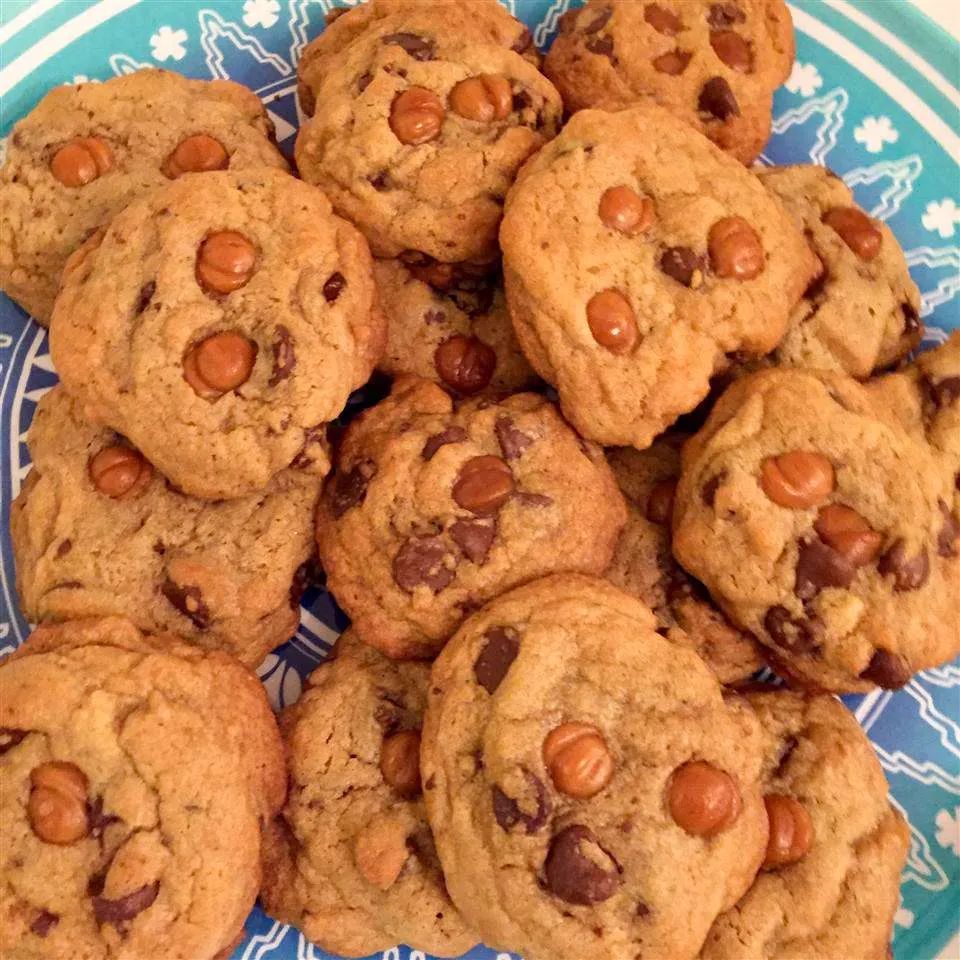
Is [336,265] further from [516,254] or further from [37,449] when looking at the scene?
[37,449]

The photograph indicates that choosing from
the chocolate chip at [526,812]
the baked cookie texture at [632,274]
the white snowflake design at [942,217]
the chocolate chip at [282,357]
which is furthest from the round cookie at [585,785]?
the white snowflake design at [942,217]

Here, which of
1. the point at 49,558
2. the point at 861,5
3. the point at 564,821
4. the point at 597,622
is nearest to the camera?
the point at 564,821

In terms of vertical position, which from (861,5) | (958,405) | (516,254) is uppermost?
(861,5)

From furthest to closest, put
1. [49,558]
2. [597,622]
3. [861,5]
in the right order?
[861,5], [49,558], [597,622]

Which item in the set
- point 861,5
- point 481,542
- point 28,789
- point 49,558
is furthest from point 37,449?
point 861,5

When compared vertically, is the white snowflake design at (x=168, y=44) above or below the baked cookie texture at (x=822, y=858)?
above

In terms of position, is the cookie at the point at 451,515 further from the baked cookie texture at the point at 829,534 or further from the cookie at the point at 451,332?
the baked cookie texture at the point at 829,534

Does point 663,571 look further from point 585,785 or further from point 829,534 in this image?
point 585,785
